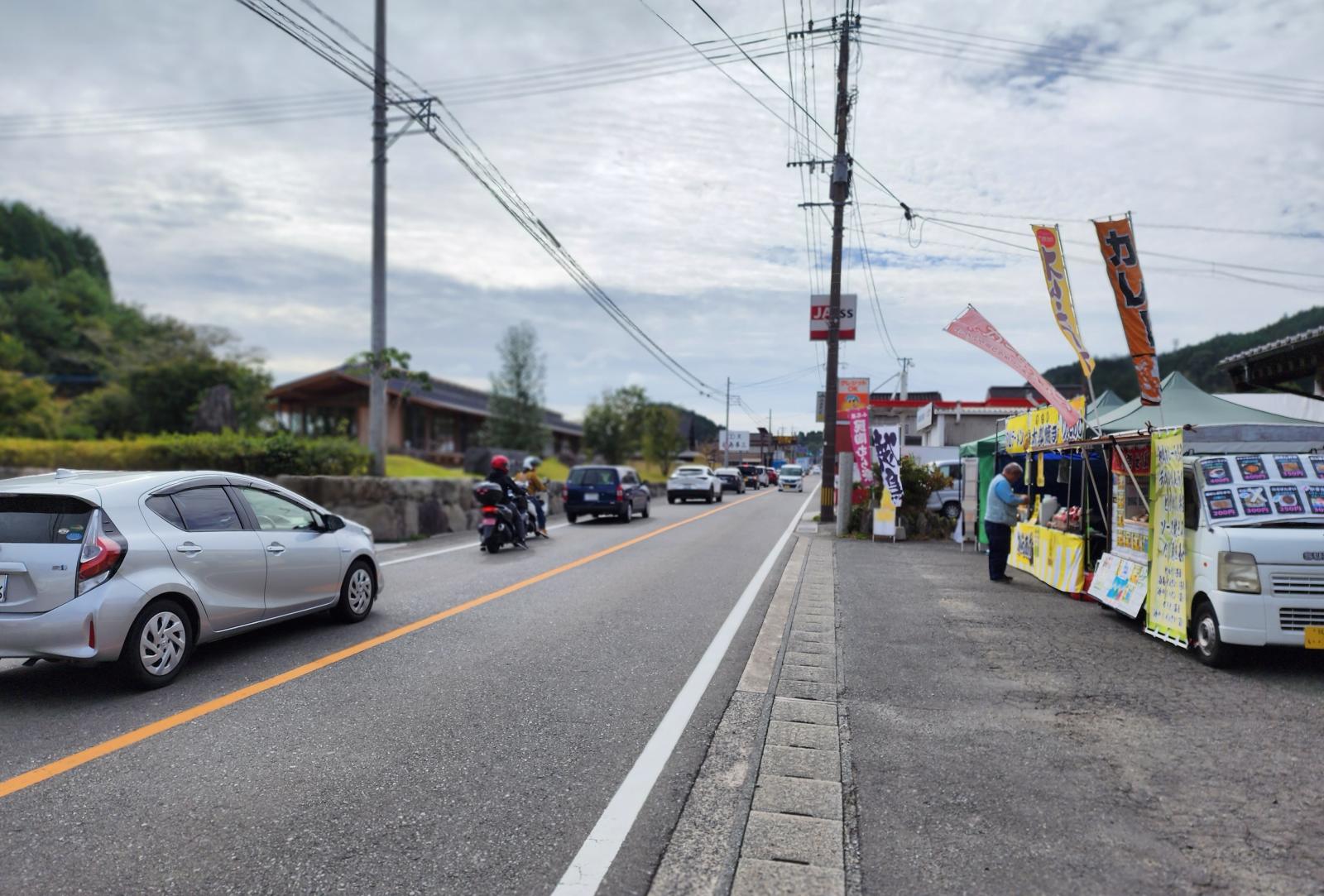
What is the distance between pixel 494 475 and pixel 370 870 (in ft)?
37.2

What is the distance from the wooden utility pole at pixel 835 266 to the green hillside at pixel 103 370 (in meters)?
21.2

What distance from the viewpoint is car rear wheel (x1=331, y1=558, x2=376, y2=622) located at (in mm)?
7711

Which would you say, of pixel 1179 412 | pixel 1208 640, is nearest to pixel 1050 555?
pixel 1179 412

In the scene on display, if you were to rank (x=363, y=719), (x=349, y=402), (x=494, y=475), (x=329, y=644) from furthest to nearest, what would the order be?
(x=349, y=402) → (x=494, y=475) → (x=329, y=644) → (x=363, y=719)

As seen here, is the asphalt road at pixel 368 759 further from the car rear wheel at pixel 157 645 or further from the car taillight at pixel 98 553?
the car taillight at pixel 98 553

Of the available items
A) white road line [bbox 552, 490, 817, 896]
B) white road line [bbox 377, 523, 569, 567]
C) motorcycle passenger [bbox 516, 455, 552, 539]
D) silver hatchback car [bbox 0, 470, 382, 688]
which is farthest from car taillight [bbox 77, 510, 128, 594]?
motorcycle passenger [bbox 516, 455, 552, 539]

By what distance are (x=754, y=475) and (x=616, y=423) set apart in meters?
10.9

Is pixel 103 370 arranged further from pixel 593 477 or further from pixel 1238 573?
pixel 1238 573

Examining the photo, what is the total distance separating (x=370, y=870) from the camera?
10.5 ft

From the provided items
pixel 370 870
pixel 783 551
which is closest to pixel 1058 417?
pixel 783 551

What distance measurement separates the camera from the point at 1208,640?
22.1 ft

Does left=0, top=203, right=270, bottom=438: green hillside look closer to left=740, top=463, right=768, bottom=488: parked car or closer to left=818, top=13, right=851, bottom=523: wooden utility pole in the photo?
left=818, top=13, right=851, bottom=523: wooden utility pole

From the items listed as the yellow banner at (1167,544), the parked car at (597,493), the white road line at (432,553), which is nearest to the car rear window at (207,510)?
the white road line at (432,553)

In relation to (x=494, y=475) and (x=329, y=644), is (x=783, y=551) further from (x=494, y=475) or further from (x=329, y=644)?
(x=329, y=644)
